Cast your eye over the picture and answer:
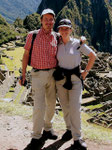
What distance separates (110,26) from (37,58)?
555 ft

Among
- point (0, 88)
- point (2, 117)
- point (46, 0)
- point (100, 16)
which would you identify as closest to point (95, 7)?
point (100, 16)

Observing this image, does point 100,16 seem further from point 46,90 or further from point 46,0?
point 46,90

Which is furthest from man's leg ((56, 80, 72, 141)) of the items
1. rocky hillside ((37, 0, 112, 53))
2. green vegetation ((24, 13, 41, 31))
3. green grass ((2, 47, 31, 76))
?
rocky hillside ((37, 0, 112, 53))

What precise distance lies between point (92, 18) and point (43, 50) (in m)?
179

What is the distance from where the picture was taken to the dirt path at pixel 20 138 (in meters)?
4.64

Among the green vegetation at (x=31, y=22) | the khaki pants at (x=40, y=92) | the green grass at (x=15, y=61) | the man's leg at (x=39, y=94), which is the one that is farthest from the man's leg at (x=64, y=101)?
the green vegetation at (x=31, y=22)

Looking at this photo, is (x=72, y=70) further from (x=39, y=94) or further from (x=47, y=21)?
(x=47, y=21)

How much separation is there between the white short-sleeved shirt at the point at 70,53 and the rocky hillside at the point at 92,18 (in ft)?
516

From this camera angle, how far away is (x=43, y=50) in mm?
4355

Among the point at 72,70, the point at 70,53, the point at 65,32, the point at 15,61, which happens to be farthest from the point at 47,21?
the point at 15,61

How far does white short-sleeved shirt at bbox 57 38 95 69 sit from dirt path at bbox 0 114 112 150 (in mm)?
1658

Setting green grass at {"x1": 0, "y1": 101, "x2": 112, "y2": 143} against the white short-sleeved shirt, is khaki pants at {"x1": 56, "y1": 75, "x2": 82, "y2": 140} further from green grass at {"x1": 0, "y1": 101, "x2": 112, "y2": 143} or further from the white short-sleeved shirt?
green grass at {"x1": 0, "y1": 101, "x2": 112, "y2": 143}

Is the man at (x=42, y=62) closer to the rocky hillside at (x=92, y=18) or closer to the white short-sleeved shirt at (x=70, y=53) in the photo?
the white short-sleeved shirt at (x=70, y=53)

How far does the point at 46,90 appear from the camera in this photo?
462cm
